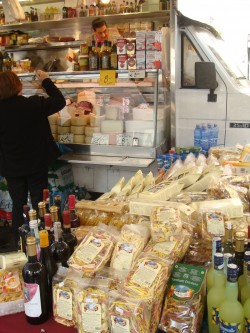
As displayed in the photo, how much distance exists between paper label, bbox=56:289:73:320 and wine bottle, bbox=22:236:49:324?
75 mm

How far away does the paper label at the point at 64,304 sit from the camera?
60.4 inches

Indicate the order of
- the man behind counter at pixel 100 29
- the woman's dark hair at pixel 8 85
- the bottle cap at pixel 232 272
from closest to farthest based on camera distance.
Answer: the bottle cap at pixel 232 272, the woman's dark hair at pixel 8 85, the man behind counter at pixel 100 29

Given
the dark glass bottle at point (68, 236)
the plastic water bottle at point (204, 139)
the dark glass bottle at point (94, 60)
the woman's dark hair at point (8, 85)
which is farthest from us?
the dark glass bottle at point (94, 60)

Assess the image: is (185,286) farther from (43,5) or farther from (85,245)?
(43,5)

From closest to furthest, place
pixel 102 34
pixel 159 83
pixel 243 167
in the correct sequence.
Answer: pixel 243 167, pixel 159 83, pixel 102 34

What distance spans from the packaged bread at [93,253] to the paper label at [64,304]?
10 centimetres

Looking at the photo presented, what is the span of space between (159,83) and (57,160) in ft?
4.34

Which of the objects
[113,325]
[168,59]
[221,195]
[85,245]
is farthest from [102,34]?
[113,325]

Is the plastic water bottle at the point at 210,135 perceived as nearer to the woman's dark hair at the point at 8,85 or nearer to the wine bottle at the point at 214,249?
the woman's dark hair at the point at 8,85

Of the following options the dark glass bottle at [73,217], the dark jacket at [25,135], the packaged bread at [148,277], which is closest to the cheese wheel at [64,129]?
the dark jacket at [25,135]

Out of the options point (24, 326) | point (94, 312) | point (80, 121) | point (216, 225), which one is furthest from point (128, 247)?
point (80, 121)

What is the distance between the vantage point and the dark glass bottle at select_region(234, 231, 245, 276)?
1518mm

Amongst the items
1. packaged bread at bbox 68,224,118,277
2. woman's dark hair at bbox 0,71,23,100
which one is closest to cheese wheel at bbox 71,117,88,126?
woman's dark hair at bbox 0,71,23,100

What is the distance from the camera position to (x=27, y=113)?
11.6 feet
